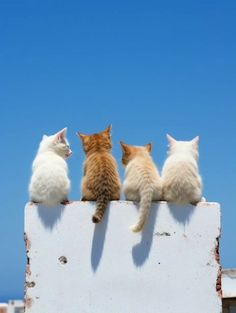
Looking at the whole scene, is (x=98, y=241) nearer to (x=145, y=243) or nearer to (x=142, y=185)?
(x=145, y=243)

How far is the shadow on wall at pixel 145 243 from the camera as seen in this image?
19.0 ft

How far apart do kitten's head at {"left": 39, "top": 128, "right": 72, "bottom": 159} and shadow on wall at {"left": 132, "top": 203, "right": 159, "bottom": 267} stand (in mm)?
1124

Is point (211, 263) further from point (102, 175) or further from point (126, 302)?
point (102, 175)

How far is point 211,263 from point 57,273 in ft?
4.66

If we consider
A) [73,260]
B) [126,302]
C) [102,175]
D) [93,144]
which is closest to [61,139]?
[93,144]

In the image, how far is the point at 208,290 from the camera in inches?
230

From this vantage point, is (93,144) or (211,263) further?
(93,144)

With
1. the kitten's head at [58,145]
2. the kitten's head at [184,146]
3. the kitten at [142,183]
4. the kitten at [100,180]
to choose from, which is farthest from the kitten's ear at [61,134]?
the kitten's head at [184,146]

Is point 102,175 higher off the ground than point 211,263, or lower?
higher

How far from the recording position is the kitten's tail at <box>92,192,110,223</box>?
228 inches

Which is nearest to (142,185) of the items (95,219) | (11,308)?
(95,219)

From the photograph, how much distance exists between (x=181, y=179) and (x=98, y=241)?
0.96m

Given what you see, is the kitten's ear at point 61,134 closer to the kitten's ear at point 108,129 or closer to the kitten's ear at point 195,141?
the kitten's ear at point 108,129

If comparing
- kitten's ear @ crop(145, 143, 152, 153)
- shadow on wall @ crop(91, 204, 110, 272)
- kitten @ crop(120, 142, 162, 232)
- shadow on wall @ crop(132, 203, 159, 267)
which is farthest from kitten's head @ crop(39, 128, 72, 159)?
shadow on wall @ crop(132, 203, 159, 267)
